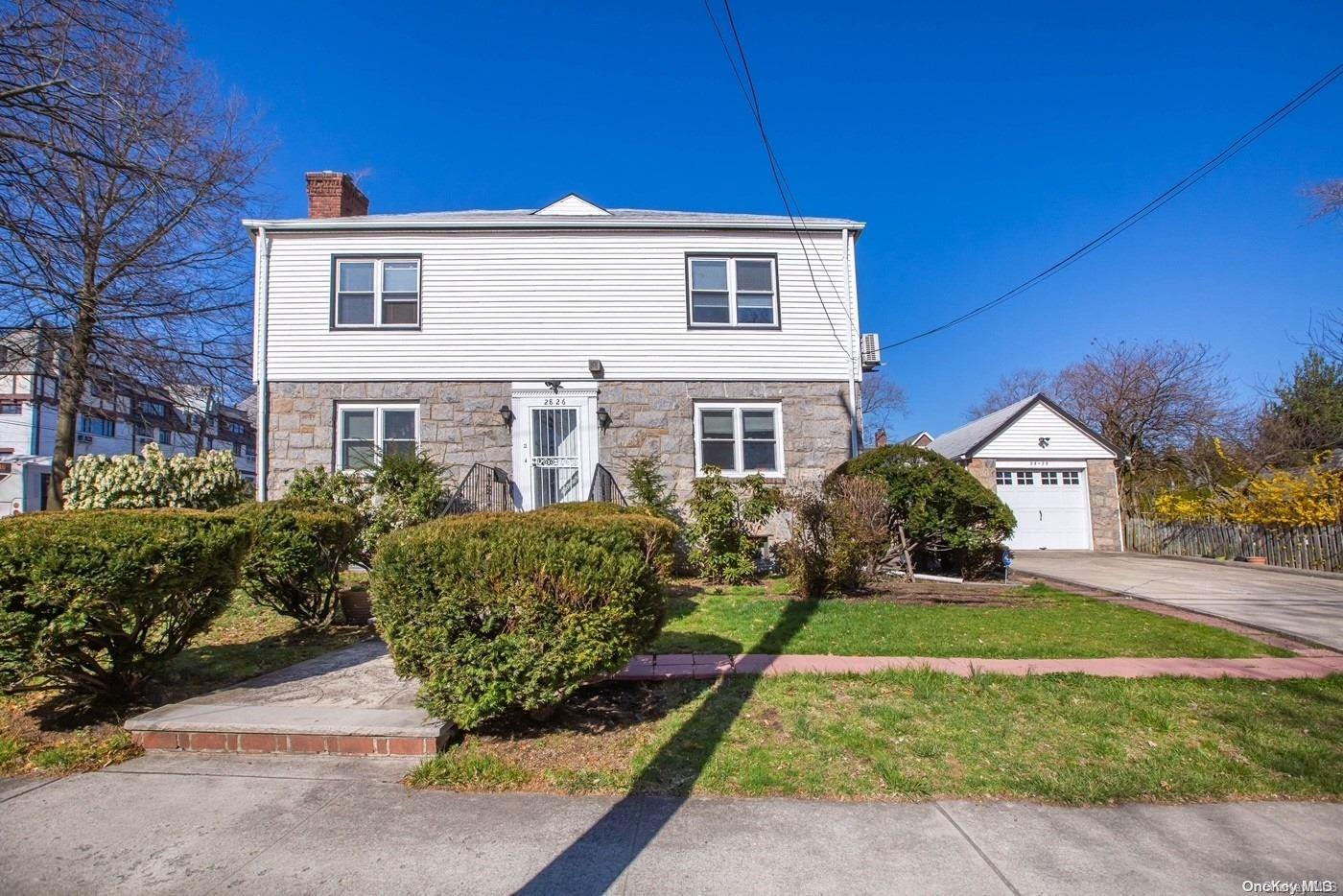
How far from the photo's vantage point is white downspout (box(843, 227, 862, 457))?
11.9m

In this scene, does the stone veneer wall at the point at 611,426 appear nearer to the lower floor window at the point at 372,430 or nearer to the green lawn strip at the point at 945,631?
the lower floor window at the point at 372,430

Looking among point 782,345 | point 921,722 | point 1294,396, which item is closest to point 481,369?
point 782,345

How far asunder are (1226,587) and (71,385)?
20.1 m

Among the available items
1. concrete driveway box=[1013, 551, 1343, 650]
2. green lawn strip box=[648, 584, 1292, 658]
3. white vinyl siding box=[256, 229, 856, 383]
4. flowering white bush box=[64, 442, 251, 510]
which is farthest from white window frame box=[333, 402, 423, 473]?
concrete driveway box=[1013, 551, 1343, 650]

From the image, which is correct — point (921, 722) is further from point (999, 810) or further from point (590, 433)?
point (590, 433)

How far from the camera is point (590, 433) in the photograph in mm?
11398

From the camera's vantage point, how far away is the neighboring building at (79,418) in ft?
37.8

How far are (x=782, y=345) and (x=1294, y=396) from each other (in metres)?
20.6

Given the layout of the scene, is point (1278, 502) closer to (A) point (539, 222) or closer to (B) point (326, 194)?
(A) point (539, 222)

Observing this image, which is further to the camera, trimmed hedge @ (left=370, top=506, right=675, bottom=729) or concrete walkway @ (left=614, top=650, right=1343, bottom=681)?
concrete walkway @ (left=614, top=650, right=1343, bottom=681)

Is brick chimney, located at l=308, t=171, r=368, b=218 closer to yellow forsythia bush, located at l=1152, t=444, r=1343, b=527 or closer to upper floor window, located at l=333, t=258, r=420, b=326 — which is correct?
upper floor window, located at l=333, t=258, r=420, b=326

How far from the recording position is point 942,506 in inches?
388

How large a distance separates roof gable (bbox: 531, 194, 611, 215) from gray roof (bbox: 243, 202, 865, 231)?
0.50m

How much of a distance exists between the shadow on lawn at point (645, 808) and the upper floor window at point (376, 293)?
9559 mm
